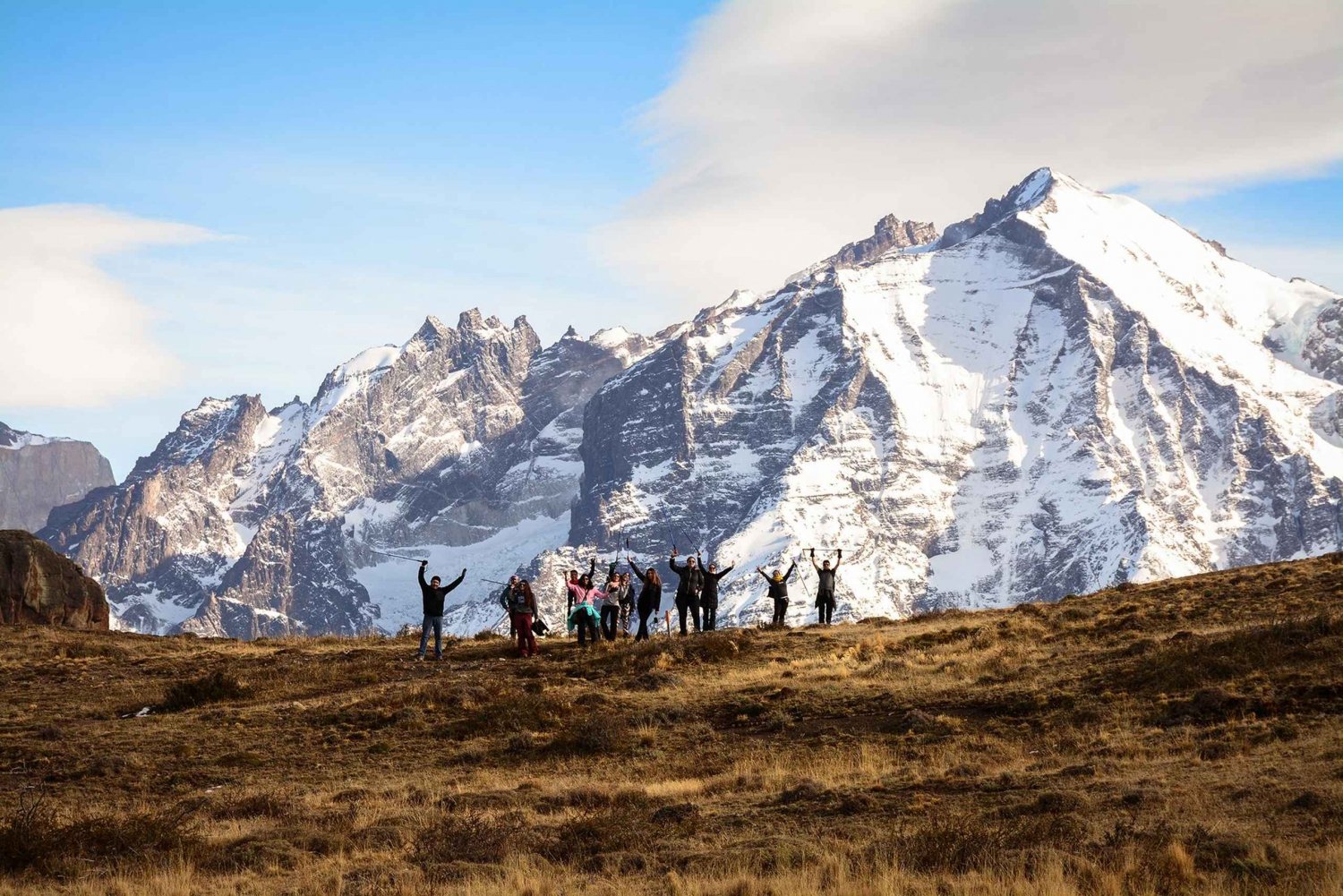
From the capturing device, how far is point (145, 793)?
23062mm

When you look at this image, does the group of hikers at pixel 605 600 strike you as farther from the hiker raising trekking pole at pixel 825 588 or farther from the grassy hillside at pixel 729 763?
the grassy hillside at pixel 729 763

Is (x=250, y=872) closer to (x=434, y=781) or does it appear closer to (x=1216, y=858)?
(x=434, y=781)

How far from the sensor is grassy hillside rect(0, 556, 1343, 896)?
1678cm

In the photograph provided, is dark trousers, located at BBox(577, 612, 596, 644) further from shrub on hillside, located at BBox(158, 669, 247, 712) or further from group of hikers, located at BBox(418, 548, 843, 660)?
shrub on hillside, located at BBox(158, 669, 247, 712)

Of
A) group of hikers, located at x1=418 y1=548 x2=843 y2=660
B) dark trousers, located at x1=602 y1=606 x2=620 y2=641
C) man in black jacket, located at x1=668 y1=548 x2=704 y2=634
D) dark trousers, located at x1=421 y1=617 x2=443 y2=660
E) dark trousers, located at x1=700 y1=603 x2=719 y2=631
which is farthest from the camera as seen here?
dark trousers, located at x1=700 y1=603 x2=719 y2=631

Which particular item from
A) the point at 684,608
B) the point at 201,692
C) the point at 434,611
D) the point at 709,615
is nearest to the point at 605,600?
the point at 684,608

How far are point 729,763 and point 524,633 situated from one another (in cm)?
1298

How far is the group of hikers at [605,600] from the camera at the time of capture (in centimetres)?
3669

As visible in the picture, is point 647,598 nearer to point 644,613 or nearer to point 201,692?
point 644,613

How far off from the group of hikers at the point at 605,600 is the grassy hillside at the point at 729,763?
97 cm

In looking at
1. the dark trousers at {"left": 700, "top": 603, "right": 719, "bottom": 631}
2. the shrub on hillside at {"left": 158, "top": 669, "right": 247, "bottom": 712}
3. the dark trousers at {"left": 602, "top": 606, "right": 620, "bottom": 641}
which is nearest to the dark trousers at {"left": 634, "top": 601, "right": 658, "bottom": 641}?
the dark trousers at {"left": 602, "top": 606, "right": 620, "bottom": 641}

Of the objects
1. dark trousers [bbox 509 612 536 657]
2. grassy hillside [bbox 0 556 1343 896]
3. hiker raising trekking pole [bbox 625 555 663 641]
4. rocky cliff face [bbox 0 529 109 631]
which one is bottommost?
grassy hillside [bbox 0 556 1343 896]

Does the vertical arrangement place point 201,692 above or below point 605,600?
below

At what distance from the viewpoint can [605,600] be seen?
3978cm
